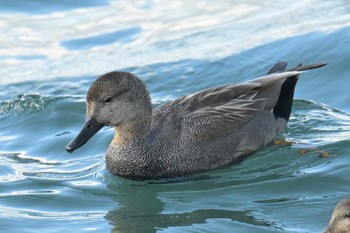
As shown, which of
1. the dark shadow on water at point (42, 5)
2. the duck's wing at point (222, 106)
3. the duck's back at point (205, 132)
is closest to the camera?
the duck's back at point (205, 132)

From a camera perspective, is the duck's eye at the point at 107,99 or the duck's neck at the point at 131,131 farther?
the duck's neck at the point at 131,131

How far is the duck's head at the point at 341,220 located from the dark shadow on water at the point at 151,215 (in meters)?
1.08

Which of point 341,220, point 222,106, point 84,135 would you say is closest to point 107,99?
point 84,135

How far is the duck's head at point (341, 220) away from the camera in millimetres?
7039

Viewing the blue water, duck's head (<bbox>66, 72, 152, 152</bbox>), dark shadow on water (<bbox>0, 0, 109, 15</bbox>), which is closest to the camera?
the blue water

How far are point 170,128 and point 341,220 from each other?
9.62ft

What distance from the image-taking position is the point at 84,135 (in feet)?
30.7

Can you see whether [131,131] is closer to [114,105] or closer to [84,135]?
[114,105]

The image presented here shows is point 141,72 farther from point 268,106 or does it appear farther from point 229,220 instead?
point 229,220

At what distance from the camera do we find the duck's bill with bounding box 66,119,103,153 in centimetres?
933

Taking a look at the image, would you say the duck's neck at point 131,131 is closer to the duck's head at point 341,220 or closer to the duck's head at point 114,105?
the duck's head at point 114,105

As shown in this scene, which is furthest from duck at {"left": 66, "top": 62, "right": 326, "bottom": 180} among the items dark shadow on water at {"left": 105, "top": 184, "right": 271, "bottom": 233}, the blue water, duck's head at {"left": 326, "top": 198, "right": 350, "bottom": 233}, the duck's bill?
duck's head at {"left": 326, "top": 198, "right": 350, "bottom": 233}

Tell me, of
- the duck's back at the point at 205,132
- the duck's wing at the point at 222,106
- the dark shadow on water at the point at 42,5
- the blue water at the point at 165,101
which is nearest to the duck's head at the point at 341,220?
the blue water at the point at 165,101

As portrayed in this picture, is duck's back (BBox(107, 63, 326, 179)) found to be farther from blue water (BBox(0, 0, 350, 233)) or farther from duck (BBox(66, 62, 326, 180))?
blue water (BBox(0, 0, 350, 233))
